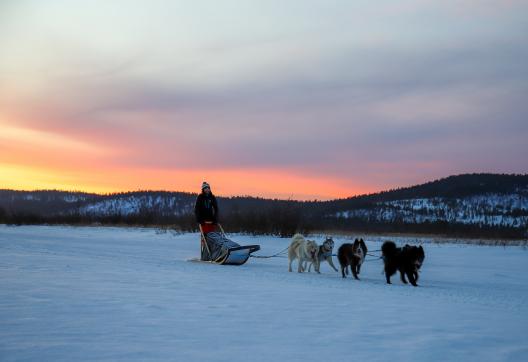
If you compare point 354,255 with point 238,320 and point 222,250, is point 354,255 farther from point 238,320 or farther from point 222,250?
point 238,320

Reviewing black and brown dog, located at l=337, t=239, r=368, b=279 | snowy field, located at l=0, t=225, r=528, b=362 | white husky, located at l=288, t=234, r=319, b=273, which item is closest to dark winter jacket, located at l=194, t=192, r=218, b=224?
white husky, located at l=288, t=234, r=319, b=273

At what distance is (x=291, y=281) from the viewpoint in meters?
9.59

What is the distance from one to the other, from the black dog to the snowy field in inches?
52.5

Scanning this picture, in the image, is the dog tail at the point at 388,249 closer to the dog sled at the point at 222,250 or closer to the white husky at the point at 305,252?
the white husky at the point at 305,252

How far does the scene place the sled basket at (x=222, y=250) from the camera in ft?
42.5

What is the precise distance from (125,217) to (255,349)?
53759 mm

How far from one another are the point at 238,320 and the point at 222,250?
7.81 m

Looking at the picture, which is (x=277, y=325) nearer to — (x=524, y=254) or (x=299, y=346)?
(x=299, y=346)

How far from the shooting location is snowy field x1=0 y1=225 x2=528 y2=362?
161 inches

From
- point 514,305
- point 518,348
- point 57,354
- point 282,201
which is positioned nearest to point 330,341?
point 518,348

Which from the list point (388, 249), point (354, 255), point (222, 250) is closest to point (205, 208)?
point (222, 250)

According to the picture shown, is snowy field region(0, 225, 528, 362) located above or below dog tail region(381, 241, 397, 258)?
below

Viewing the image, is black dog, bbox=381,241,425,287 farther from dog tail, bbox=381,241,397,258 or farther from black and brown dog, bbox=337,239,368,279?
black and brown dog, bbox=337,239,368,279

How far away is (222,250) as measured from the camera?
13.1 m
